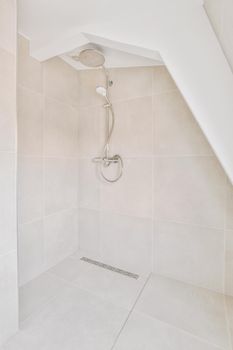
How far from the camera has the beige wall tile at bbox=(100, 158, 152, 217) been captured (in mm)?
1513

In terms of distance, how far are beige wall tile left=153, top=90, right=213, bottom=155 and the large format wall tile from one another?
1177 millimetres

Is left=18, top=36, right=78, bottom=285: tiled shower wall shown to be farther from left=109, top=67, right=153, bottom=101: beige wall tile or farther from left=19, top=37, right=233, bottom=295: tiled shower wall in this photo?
left=109, top=67, right=153, bottom=101: beige wall tile

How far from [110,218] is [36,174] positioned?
0.73 meters

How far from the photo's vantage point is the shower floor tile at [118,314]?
3.10ft

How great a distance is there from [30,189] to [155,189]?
3.12 feet

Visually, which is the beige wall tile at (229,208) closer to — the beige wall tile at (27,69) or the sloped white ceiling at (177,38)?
the sloped white ceiling at (177,38)

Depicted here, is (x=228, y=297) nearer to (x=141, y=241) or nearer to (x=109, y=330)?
(x=141, y=241)

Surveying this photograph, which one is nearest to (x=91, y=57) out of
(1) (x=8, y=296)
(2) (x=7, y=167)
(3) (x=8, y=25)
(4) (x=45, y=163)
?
(3) (x=8, y=25)

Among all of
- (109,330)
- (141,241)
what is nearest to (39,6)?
(141,241)

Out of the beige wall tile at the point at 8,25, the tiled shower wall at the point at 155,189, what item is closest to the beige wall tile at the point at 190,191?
the tiled shower wall at the point at 155,189

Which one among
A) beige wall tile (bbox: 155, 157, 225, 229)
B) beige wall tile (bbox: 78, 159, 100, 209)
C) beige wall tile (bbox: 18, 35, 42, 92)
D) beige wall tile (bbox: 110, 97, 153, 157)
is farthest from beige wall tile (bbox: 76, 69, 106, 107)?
beige wall tile (bbox: 155, 157, 225, 229)

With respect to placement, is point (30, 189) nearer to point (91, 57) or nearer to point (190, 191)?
point (91, 57)

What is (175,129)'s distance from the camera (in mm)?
1393

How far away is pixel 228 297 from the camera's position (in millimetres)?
1274
